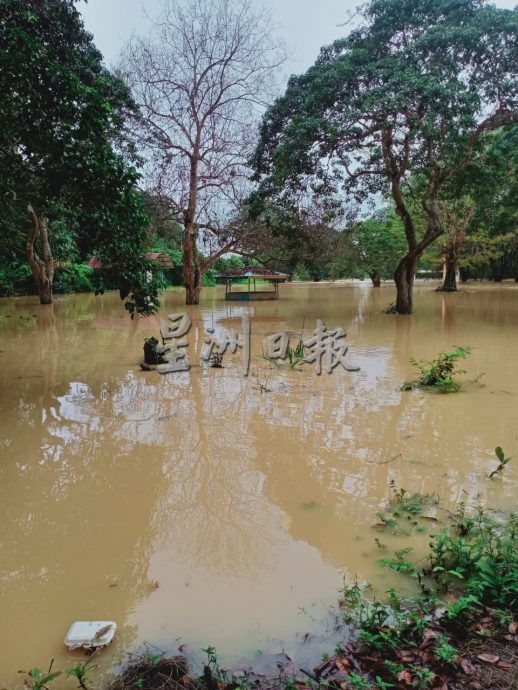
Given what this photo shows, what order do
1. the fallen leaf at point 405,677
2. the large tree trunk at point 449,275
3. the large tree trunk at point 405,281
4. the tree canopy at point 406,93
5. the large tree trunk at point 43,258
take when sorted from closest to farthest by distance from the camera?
the fallen leaf at point 405,677 → the tree canopy at point 406,93 → the large tree trunk at point 405,281 → the large tree trunk at point 43,258 → the large tree trunk at point 449,275

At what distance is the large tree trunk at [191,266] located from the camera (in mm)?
20172

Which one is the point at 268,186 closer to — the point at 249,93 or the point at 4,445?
the point at 249,93

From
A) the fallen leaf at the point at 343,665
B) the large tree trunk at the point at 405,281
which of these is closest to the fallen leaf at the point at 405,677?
the fallen leaf at the point at 343,665

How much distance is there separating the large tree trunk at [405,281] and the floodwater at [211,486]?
7709 mm

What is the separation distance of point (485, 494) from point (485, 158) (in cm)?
1356

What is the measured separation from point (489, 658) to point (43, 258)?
2165 centimetres

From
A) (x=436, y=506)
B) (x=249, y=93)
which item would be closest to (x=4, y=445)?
(x=436, y=506)

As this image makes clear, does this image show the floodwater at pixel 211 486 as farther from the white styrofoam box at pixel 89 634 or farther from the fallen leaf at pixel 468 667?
the fallen leaf at pixel 468 667

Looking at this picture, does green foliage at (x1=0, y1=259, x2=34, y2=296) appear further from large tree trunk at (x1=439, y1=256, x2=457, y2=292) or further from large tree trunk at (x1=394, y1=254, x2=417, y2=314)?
large tree trunk at (x1=439, y1=256, x2=457, y2=292)

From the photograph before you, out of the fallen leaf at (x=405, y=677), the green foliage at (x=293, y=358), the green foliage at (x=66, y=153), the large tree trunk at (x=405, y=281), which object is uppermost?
the green foliage at (x=66, y=153)

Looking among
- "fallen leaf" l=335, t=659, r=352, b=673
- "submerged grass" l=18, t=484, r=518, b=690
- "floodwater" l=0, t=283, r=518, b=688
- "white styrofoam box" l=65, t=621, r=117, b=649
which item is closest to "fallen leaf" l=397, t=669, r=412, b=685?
"submerged grass" l=18, t=484, r=518, b=690

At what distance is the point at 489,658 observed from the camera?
1938mm

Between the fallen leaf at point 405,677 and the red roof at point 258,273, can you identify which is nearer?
the fallen leaf at point 405,677

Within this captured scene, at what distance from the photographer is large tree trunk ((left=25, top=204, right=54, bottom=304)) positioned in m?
18.2
